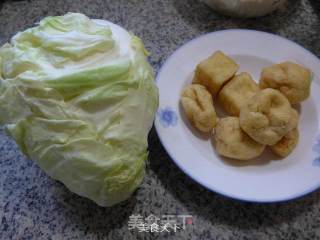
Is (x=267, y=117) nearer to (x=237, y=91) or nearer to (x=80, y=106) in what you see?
(x=237, y=91)

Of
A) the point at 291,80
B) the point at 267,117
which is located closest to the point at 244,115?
the point at 267,117

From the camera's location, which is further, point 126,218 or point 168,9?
point 168,9

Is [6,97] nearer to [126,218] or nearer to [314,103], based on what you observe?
[126,218]

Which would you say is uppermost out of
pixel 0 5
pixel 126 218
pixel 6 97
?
pixel 6 97

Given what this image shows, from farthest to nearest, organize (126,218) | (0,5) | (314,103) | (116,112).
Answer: (0,5)
(314,103)
(126,218)
(116,112)

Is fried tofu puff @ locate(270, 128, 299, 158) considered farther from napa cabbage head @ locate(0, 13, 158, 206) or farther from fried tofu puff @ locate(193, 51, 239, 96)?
napa cabbage head @ locate(0, 13, 158, 206)

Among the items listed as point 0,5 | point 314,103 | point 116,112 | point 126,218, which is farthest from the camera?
point 0,5

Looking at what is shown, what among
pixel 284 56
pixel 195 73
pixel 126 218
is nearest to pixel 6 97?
pixel 126 218

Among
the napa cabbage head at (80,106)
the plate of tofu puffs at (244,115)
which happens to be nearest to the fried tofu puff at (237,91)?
the plate of tofu puffs at (244,115)
